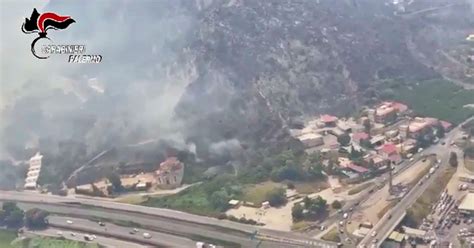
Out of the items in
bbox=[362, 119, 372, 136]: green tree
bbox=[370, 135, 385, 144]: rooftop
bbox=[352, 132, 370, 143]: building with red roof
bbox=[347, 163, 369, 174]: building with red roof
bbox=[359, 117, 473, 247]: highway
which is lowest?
bbox=[359, 117, 473, 247]: highway

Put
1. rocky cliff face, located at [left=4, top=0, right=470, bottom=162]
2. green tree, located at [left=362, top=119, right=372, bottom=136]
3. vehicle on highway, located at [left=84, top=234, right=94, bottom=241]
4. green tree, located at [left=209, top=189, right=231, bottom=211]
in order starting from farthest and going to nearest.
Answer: green tree, located at [left=362, top=119, right=372, bottom=136], rocky cliff face, located at [left=4, top=0, right=470, bottom=162], green tree, located at [left=209, top=189, right=231, bottom=211], vehicle on highway, located at [left=84, top=234, right=94, bottom=241]

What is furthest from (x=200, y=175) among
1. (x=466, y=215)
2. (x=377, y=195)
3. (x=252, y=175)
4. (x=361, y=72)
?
(x=361, y=72)

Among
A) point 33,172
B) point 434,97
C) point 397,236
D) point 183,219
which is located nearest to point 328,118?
point 434,97

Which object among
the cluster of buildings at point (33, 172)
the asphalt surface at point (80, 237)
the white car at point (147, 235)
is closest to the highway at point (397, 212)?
the white car at point (147, 235)

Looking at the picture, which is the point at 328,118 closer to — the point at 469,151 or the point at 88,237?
the point at 469,151

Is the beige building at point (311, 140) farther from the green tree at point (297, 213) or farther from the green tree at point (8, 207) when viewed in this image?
the green tree at point (8, 207)

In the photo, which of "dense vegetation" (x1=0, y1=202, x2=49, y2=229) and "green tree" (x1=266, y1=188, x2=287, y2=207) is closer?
"dense vegetation" (x1=0, y1=202, x2=49, y2=229)

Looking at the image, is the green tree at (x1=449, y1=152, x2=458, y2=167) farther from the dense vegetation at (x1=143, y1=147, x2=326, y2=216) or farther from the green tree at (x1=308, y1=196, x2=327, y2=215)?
the green tree at (x1=308, y1=196, x2=327, y2=215)

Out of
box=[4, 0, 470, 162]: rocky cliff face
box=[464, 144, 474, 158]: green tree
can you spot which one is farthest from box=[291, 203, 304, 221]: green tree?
box=[464, 144, 474, 158]: green tree
